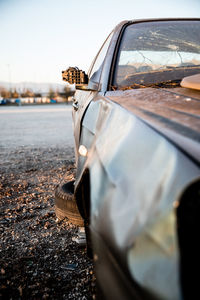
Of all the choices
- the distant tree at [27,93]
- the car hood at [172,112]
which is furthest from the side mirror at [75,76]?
the distant tree at [27,93]

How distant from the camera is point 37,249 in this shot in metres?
1.97

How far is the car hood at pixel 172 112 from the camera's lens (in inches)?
29.3

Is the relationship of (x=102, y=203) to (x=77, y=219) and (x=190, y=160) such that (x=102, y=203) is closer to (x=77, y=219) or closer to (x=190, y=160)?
(x=190, y=160)

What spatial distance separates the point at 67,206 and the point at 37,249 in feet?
1.42

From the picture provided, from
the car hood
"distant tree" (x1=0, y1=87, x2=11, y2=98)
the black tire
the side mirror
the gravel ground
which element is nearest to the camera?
the car hood

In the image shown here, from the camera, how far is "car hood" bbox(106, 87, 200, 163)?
745mm

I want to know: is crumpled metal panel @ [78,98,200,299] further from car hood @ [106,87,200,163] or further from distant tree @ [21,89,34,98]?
distant tree @ [21,89,34,98]

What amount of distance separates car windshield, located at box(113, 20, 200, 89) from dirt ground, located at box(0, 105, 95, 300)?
56.6 inches

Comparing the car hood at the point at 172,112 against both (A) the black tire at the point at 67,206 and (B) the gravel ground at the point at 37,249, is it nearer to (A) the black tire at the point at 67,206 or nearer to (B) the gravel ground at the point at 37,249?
(A) the black tire at the point at 67,206

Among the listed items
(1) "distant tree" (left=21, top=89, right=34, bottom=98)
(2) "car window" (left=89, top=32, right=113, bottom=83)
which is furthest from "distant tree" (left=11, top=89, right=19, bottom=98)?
(2) "car window" (left=89, top=32, right=113, bottom=83)

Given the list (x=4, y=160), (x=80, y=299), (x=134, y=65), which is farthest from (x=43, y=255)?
(x=4, y=160)

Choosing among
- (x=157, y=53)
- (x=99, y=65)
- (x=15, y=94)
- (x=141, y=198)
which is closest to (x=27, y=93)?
(x=15, y=94)

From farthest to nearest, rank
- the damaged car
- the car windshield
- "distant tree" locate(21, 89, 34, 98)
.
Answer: "distant tree" locate(21, 89, 34, 98) → the car windshield → the damaged car

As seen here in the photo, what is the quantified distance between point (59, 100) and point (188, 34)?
5257cm
